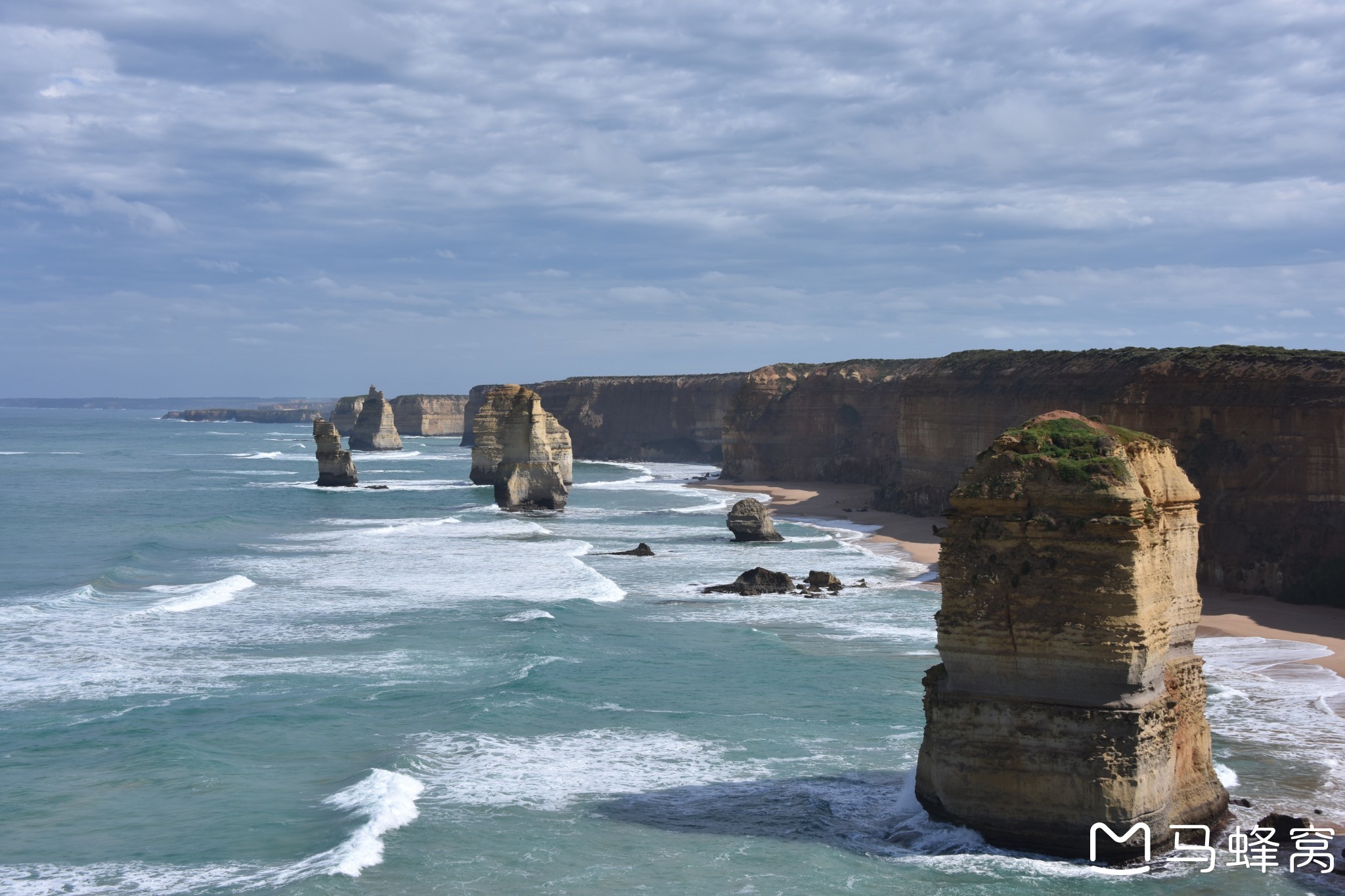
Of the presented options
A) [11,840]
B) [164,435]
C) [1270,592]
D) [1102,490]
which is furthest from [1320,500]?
[164,435]

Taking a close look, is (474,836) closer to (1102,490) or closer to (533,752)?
(533,752)

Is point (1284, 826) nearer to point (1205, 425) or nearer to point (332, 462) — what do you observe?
point (1205, 425)

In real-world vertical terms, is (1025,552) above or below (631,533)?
above

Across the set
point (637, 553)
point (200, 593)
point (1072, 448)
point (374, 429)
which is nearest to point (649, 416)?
point (374, 429)

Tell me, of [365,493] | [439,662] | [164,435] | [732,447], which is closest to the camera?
[439,662]

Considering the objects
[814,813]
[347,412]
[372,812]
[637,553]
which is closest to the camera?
[814,813]

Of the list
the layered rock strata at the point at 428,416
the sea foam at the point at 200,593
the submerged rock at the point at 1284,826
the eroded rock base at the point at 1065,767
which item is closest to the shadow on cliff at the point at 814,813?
the eroded rock base at the point at 1065,767

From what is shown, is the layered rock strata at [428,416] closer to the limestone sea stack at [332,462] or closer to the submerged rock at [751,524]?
the limestone sea stack at [332,462]

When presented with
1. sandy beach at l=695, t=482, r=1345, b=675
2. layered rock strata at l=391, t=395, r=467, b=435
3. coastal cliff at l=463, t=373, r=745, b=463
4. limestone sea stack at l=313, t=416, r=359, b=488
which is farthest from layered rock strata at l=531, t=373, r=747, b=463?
layered rock strata at l=391, t=395, r=467, b=435
